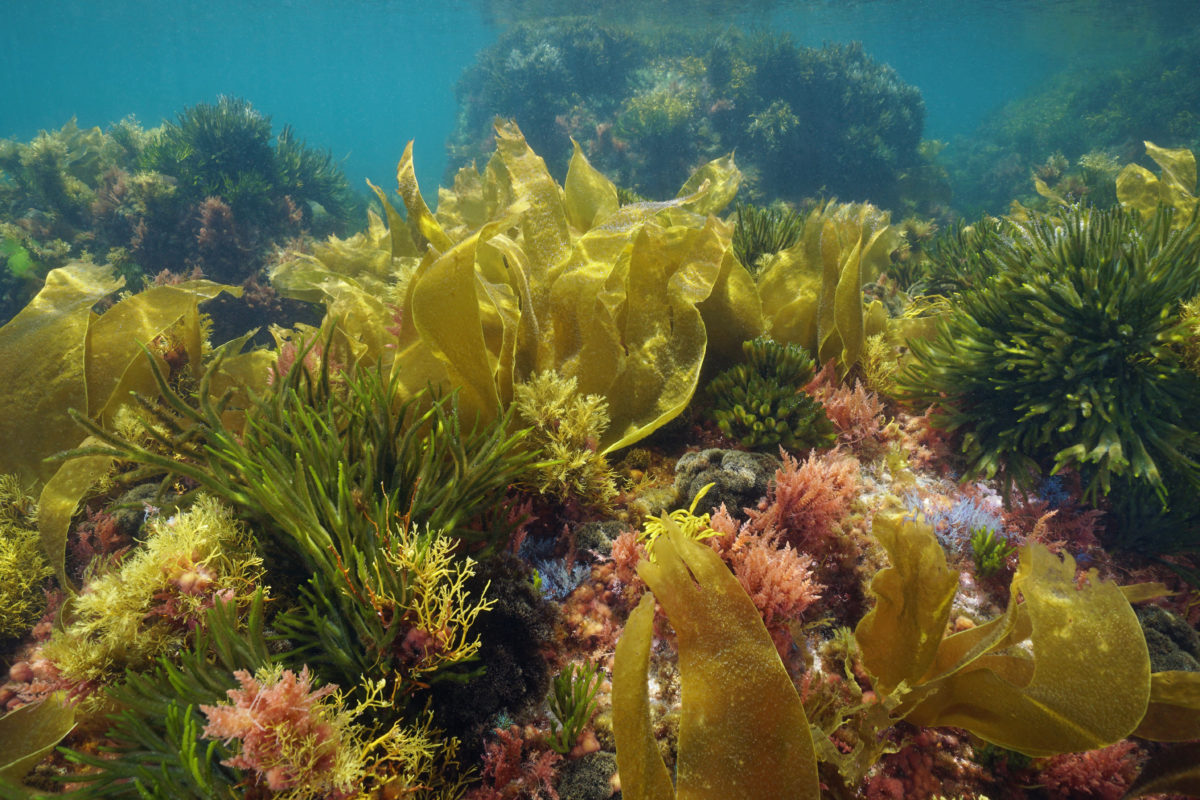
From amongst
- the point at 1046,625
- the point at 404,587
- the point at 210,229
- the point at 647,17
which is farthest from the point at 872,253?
the point at 647,17

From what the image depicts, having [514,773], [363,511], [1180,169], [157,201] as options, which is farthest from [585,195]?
[157,201]

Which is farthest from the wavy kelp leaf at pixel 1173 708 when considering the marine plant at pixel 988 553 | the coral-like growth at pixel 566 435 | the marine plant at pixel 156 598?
the marine plant at pixel 156 598

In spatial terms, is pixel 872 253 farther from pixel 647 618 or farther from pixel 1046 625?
pixel 647 618

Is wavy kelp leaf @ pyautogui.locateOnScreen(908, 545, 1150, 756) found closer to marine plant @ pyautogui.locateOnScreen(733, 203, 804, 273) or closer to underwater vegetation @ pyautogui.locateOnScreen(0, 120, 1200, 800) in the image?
underwater vegetation @ pyautogui.locateOnScreen(0, 120, 1200, 800)

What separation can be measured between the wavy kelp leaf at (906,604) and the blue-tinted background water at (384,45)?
12.3 meters

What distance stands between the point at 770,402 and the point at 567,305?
119cm

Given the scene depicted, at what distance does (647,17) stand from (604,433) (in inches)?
1603

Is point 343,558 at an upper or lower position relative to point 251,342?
lower

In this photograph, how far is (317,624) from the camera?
59.9 inches

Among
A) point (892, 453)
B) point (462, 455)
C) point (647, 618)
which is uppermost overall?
point (462, 455)

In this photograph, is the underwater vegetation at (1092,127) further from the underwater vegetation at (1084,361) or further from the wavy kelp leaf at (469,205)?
the wavy kelp leaf at (469,205)

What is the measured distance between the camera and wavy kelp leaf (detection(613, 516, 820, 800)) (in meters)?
1.29

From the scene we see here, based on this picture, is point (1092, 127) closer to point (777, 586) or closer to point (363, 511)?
point (777, 586)

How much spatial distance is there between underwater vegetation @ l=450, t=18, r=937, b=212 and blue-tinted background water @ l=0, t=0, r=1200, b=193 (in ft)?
20.2
